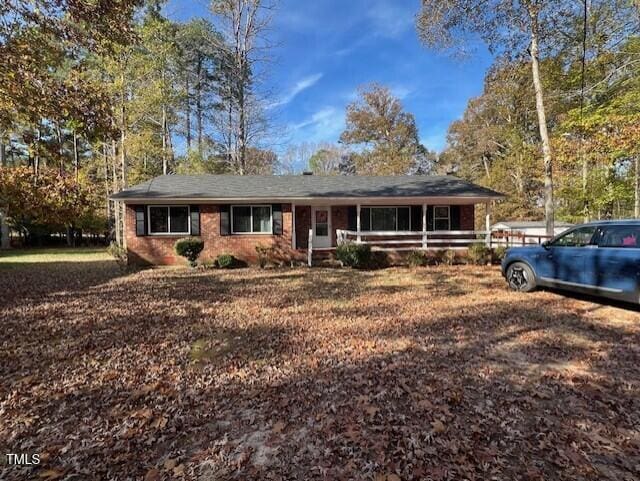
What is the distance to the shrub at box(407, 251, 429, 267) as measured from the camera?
41.9 feet

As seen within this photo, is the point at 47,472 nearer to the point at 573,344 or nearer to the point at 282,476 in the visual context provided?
the point at 282,476

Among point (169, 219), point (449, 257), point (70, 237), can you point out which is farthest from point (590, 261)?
point (70, 237)

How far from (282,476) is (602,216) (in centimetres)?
2648

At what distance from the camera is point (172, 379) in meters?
4.01

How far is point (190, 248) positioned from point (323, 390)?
9.98m

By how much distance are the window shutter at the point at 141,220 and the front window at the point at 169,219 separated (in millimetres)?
205

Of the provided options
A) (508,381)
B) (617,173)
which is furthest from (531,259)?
(617,173)

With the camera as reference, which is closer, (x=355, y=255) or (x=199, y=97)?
(x=355, y=255)

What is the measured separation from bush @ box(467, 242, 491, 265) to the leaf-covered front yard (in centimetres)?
566

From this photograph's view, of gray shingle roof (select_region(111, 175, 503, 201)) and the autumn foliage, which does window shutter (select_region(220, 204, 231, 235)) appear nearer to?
gray shingle roof (select_region(111, 175, 503, 201))

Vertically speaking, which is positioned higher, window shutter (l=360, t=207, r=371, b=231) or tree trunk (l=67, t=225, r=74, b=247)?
window shutter (l=360, t=207, r=371, b=231)

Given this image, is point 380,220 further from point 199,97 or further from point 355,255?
point 199,97

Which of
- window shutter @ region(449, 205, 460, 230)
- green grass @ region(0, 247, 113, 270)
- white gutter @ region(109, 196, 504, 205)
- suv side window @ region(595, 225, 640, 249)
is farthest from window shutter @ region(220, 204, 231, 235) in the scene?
suv side window @ region(595, 225, 640, 249)

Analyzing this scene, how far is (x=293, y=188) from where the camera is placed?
14.7m
